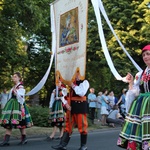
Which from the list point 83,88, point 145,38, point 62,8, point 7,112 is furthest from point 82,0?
point 145,38

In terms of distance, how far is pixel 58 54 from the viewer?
826 cm

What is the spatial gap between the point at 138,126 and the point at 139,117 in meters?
0.12

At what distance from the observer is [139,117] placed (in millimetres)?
4938

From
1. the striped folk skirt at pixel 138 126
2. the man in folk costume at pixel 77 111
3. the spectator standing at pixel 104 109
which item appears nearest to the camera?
the striped folk skirt at pixel 138 126

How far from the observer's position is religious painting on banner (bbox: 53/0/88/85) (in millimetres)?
7376

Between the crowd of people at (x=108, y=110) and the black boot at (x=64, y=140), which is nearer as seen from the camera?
the black boot at (x=64, y=140)

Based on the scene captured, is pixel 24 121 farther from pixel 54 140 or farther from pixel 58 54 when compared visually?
pixel 58 54

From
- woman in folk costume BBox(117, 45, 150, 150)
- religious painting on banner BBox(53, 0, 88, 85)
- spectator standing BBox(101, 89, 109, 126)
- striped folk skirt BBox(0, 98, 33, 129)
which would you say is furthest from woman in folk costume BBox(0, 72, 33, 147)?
spectator standing BBox(101, 89, 109, 126)

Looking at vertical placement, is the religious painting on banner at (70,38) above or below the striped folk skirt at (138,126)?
above

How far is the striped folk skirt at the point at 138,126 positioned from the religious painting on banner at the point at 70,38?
2370mm

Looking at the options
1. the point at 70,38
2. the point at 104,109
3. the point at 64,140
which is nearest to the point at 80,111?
the point at 64,140

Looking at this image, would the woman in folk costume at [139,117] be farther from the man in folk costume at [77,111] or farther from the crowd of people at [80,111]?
the man in folk costume at [77,111]

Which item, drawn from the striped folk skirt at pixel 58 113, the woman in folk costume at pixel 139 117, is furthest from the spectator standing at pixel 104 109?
the woman in folk costume at pixel 139 117

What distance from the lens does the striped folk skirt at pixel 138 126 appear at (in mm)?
4828
